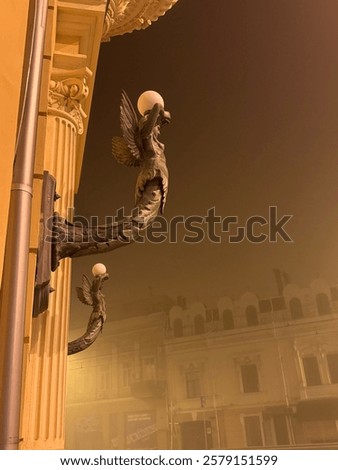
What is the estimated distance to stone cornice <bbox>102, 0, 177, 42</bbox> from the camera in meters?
2.92

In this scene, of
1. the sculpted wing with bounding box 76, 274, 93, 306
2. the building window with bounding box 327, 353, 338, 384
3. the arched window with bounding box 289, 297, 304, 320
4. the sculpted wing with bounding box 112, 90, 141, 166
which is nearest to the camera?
the sculpted wing with bounding box 112, 90, 141, 166

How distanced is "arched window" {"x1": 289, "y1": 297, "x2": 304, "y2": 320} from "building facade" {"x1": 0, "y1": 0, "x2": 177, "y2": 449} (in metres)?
2.90

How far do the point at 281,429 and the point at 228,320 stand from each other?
47.6 inches

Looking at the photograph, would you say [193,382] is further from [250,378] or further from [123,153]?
[123,153]

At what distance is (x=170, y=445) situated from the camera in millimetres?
4234

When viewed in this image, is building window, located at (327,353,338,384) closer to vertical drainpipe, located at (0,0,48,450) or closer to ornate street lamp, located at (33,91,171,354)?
ornate street lamp, located at (33,91,171,354)

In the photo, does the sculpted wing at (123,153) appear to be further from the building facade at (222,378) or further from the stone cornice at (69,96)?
the building facade at (222,378)

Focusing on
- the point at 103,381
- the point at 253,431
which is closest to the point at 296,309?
the point at 253,431

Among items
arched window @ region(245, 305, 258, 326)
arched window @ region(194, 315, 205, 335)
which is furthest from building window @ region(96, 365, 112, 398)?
arched window @ region(245, 305, 258, 326)

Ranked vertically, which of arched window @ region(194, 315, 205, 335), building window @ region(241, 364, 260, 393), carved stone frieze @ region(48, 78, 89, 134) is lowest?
building window @ region(241, 364, 260, 393)

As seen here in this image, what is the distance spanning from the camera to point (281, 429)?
4.14 m

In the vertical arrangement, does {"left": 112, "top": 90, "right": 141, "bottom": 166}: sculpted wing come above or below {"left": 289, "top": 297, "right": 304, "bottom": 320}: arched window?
below

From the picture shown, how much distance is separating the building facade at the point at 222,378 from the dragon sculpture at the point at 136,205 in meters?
3.37

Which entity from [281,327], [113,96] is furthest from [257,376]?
[113,96]
